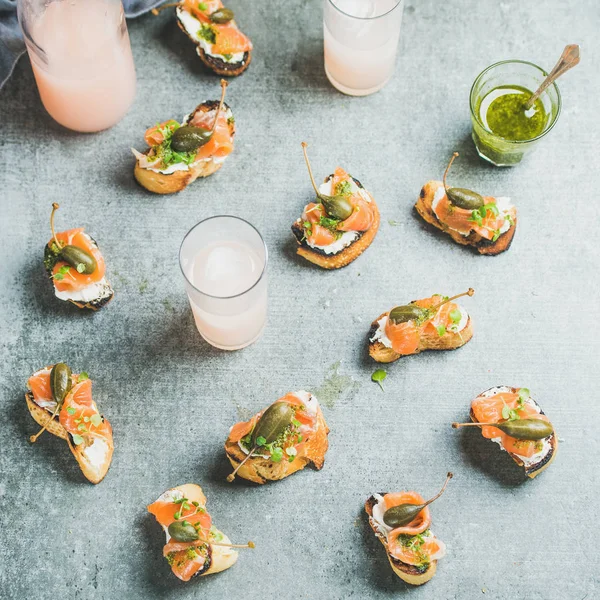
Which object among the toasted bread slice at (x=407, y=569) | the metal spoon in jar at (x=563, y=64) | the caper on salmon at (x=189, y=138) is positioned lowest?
the toasted bread slice at (x=407, y=569)

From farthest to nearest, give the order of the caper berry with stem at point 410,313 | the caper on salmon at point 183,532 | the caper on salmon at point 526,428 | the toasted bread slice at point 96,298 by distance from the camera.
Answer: the toasted bread slice at point 96,298, the caper berry with stem at point 410,313, the caper on salmon at point 526,428, the caper on salmon at point 183,532

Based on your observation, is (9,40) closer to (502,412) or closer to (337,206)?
(337,206)

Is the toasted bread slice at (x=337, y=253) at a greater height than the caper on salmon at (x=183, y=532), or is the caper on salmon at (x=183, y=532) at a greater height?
the toasted bread slice at (x=337, y=253)

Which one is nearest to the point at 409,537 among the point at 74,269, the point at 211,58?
the point at 74,269

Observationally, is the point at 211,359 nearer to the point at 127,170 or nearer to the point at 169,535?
the point at 169,535

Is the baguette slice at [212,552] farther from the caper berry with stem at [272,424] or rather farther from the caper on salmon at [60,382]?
the caper on salmon at [60,382]

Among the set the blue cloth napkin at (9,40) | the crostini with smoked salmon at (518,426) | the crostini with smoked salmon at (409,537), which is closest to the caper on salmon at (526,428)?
the crostini with smoked salmon at (518,426)
